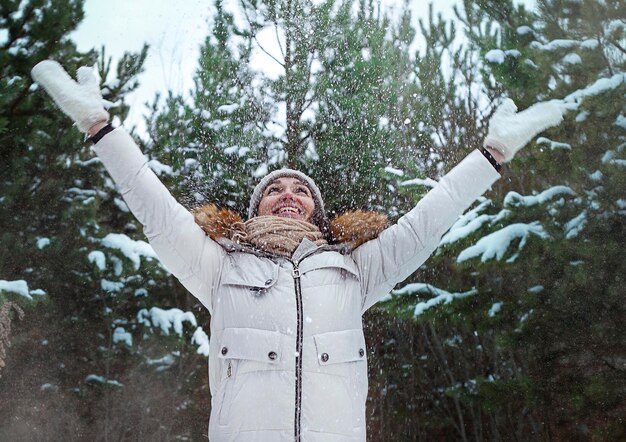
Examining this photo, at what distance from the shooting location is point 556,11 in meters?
5.59

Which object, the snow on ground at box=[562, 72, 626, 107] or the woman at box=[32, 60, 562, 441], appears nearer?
the woman at box=[32, 60, 562, 441]

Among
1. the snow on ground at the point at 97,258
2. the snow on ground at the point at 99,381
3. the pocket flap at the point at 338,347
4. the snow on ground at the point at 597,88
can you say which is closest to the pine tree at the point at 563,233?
the snow on ground at the point at 597,88

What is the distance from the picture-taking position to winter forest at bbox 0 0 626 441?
5324 mm

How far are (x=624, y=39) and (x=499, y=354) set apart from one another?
4.96 m

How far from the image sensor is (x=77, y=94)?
1812 millimetres

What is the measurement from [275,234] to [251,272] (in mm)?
170

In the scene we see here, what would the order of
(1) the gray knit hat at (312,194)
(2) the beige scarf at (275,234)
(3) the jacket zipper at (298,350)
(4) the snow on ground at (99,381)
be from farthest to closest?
1. (4) the snow on ground at (99,381)
2. (1) the gray knit hat at (312,194)
3. (2) the beige scarf at (275,234)
4. (3) the jacket zipper at (298,350)

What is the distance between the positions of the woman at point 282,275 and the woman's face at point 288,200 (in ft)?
0.44

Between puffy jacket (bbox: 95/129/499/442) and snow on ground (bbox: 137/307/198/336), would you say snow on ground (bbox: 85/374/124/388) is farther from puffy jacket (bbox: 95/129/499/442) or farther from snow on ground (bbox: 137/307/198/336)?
puffy jacket (bbox: 95/129/499/442)

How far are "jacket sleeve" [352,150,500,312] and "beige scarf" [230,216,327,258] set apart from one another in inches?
6.5

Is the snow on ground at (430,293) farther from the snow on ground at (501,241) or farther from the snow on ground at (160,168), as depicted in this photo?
the snow on ground at (160,168)

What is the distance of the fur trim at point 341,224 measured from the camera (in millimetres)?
2055

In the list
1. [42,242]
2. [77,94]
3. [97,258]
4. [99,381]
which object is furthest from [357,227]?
[99,381]

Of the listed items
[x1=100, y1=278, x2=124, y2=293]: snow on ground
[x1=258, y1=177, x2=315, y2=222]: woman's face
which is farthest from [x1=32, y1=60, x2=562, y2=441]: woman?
[x1=100, y1=278, x2=124, y2=293]: snow on ground
